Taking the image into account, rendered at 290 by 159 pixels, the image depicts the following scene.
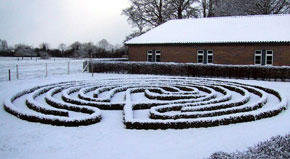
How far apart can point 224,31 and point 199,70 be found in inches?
304

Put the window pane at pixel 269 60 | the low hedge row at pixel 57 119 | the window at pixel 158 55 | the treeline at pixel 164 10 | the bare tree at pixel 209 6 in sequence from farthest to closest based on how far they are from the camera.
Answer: the bare tree at pixel 209 6, the treeline at pixel 164 10, the window at pixel 158 55, the window pane at pixel 269 60, the low hedge row at pixel 57 119

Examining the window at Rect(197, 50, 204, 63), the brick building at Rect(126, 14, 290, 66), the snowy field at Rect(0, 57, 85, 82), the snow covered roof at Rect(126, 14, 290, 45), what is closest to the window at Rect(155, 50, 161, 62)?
the brick building at Rect(126, 14, 290, 66)

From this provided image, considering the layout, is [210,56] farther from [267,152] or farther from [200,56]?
[267,152]

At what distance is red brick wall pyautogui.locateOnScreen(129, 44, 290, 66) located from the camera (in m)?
A: 26.2

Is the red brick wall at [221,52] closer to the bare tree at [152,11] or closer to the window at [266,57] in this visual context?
the window at [266,57]

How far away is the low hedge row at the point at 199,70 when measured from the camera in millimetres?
22312

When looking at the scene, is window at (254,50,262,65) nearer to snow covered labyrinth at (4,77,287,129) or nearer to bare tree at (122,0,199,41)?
snow covered labyrinth at (4,77,287,129)

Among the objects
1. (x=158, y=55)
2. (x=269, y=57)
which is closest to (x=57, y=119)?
(x=269, y=57)

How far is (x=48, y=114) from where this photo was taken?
10656 millimetres

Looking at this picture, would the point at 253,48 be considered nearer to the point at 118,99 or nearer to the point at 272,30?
the point at 272,30

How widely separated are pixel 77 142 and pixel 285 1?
40.3 meters

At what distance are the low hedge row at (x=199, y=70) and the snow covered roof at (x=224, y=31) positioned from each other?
492cm

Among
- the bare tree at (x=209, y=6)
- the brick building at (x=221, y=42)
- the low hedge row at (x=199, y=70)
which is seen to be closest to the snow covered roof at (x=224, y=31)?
the brick building at (x=221, y=42)

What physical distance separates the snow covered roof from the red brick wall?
575 mm
